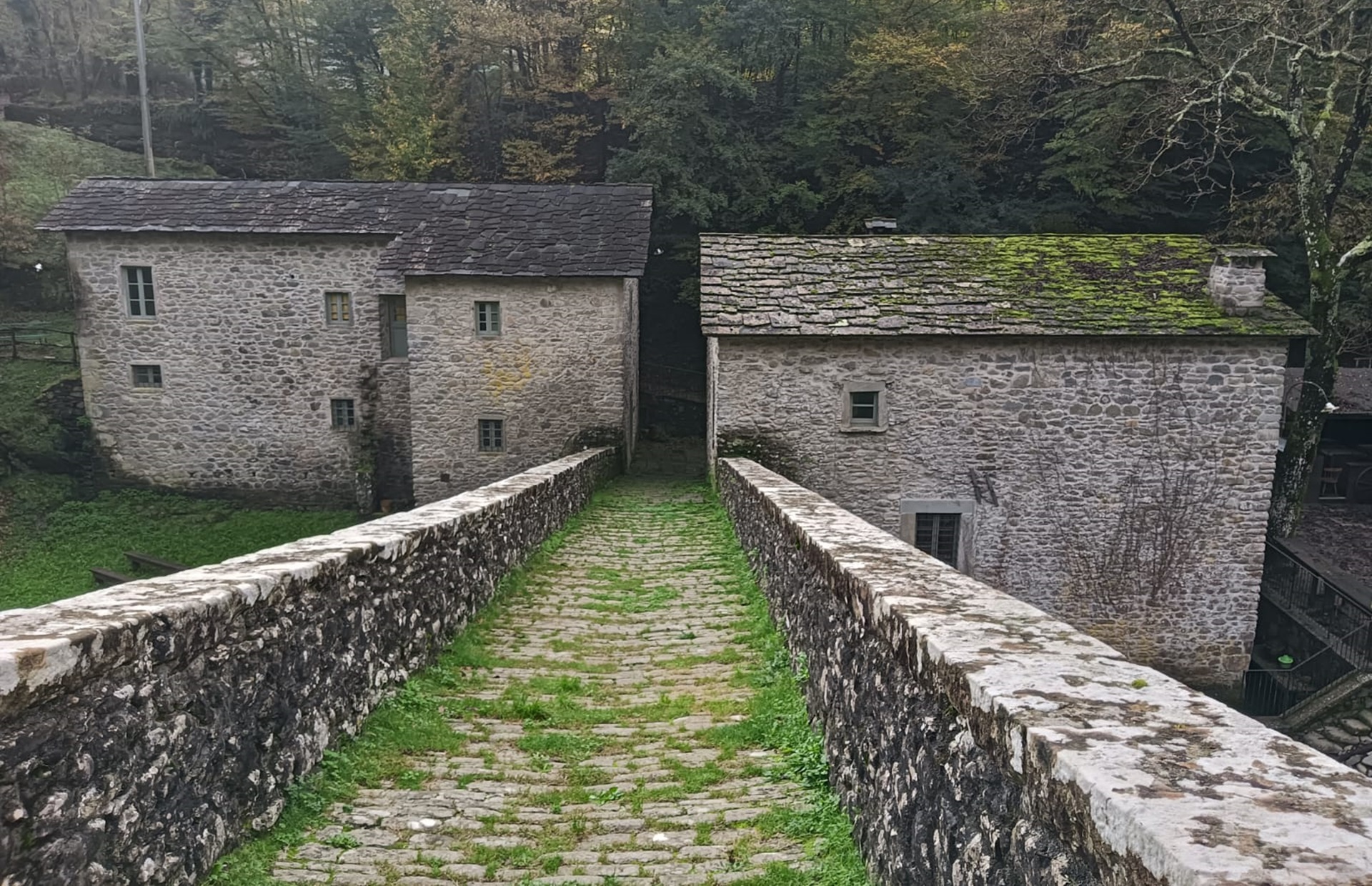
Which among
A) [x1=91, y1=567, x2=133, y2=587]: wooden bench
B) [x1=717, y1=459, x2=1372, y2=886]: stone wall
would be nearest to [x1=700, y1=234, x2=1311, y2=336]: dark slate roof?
[x1=717, y1=459, x2=1372, y2=886]: stone wall

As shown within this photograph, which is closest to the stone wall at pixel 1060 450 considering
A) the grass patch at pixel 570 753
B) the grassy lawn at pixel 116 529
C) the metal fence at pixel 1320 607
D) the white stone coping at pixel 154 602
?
the metal fence at pixel 1320 607

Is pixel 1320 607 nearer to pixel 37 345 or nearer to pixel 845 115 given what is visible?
pixel 845 115

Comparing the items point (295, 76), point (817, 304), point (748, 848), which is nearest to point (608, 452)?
point (817, 304)

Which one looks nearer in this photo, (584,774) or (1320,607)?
(584,774)

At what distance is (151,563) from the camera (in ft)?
64.7

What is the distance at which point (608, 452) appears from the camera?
19.3 metres

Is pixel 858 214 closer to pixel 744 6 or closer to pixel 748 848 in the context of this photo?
pixel 744 6

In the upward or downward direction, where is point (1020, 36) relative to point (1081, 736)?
upward

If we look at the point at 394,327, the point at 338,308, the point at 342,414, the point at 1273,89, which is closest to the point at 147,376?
the point at 342,414

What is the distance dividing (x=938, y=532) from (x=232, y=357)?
61.6 ft

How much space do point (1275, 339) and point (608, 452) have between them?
12759 millimetres

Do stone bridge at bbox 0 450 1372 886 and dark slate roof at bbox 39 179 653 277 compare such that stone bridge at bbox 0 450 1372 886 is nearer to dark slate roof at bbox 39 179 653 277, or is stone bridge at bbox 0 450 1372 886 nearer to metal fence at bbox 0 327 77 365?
dark slate roof at bbox 39 179 653 277

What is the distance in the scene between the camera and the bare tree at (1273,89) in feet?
59.0

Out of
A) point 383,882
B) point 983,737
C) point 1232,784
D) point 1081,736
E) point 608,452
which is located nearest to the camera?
point 1232,784
